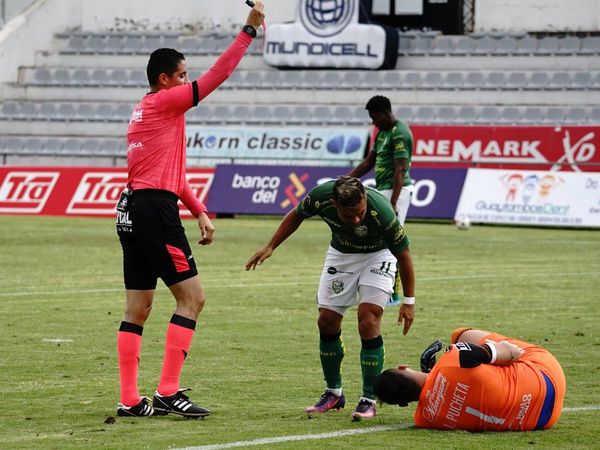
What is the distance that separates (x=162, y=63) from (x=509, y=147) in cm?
2558

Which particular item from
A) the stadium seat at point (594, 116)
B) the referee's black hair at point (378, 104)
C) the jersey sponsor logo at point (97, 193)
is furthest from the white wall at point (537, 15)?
the referee's black hair at point (378, 104)

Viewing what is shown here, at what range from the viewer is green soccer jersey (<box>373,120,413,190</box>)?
14.7 metres

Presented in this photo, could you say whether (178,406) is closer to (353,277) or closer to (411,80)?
(353,277)

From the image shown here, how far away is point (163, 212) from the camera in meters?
8.13

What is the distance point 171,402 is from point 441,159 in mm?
26196

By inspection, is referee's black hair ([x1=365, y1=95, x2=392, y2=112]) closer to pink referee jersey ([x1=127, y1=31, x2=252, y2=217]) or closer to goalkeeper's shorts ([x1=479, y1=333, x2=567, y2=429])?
pink referee jersey ([x1=127, y1=31, x2=252, y2=217])

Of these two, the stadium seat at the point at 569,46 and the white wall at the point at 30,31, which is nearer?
the stadium seat at the point at 569,46

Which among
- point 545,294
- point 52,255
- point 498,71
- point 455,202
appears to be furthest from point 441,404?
point 498,71

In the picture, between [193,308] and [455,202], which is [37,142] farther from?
[193,308]

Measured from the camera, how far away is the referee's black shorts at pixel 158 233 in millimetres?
8117

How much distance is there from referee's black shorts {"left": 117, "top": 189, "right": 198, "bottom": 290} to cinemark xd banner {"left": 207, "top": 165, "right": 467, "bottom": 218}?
22535mm

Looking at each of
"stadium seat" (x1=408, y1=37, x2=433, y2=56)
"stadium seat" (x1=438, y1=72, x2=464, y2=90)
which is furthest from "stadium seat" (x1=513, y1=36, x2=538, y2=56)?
"stadium seat" (x1=408, y1=37, x2=433, y2=56)

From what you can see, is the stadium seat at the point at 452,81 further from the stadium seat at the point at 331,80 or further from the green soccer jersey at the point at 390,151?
the green soccer jersey at the point at 390,151

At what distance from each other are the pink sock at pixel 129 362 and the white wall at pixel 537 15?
32182mm
